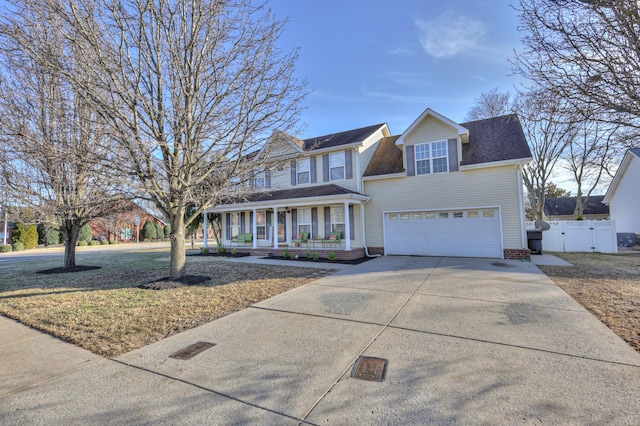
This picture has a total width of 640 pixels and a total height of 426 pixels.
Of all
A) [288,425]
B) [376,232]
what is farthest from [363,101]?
[288,425]

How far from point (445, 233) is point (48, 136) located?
14655mm

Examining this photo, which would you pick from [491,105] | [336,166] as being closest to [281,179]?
[336,166]

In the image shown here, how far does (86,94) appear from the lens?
636 centimetres

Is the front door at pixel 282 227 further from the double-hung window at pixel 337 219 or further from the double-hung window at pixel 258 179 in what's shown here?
the double-hung window at pixel 337 219

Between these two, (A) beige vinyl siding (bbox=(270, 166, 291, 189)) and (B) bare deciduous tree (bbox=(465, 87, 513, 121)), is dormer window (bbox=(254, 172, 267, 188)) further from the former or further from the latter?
(B) bare deciduous tree (bbox=(465, 87, 513, 121))

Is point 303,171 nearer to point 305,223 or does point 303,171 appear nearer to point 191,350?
point 305,223

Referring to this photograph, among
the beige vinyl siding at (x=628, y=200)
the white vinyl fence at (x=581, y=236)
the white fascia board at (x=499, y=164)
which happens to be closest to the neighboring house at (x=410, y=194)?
the white fascia board at (x=499, y=164)

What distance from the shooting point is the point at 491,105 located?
2245cm

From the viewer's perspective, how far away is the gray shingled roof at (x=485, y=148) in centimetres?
1167

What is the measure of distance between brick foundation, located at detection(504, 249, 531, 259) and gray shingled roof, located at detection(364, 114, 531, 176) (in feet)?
11.9

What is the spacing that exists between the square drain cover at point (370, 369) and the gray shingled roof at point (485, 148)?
36.1ft

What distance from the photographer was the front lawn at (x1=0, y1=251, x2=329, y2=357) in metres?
4.23

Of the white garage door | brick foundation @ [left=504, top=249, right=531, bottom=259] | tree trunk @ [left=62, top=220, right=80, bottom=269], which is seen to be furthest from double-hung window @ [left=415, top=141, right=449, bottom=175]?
tree trunk @ [left=62, top=220, right=80, bottom=269]

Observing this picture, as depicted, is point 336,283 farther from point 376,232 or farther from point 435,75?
point 435,75
